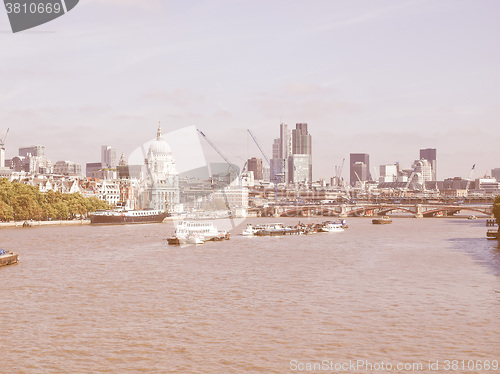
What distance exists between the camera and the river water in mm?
27000

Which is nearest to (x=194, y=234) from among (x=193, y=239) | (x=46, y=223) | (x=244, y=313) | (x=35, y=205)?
(x=193, y=239)

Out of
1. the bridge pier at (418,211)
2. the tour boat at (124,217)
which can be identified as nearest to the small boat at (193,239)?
the tour boat at (124,217)

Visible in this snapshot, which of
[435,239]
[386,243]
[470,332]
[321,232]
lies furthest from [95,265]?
[321,232]

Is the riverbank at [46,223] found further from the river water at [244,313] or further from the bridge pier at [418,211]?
the bridge pier at [418,211]

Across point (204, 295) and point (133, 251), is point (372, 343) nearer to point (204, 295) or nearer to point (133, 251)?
point (204, 295)

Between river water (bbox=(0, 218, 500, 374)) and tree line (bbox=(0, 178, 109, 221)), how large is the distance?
66889 millimetres

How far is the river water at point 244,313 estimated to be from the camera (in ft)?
88.6

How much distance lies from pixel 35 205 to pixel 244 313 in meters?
107

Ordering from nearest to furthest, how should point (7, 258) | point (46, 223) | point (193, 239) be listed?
point (7, 258), point (193, 239), point (46, 223)

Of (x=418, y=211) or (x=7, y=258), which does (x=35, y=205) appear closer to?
(x=7, y=258)

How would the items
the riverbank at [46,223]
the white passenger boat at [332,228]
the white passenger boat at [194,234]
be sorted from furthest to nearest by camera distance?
the riverbank at [46,223] → the white passenger boat at [332,228] → the white passenger boat at [194,234]

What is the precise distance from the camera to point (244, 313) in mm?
35781

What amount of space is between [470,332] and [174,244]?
58417 mm

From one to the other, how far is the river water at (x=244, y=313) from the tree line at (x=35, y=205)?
66889 mm
